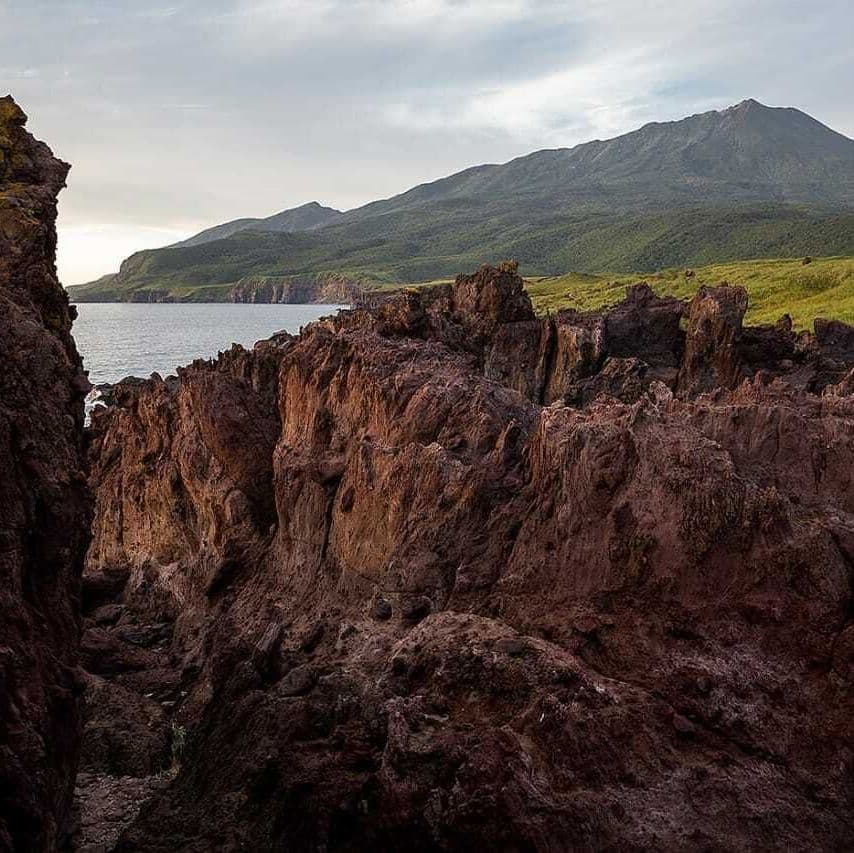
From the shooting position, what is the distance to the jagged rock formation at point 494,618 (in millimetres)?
11055

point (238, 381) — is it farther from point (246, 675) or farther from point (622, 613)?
point (622, 613)

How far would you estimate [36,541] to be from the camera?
456 inches

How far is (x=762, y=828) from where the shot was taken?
10602mm

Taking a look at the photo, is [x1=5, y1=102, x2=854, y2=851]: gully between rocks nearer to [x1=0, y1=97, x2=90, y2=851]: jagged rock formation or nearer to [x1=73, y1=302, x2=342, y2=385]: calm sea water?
[x1=0, y1=97, x2=90, y2=851]: jagged rock formation

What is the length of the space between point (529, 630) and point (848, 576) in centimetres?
468

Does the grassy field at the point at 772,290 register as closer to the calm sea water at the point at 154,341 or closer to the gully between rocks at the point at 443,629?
the calm sea water at the point at 154,341

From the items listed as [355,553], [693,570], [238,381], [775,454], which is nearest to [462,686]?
[693,570]

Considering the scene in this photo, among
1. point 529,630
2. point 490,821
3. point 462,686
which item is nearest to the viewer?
point 490,821

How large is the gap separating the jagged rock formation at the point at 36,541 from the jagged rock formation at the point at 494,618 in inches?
101

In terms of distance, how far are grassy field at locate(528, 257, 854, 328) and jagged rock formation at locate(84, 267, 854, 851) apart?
40.4m

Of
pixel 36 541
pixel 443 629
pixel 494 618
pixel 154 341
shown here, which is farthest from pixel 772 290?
pixel 154 341

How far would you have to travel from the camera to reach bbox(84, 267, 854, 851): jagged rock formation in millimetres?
11055

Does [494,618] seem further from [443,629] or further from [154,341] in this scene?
[154,341]

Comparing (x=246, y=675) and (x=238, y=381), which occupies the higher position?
(x=238, y=381)
